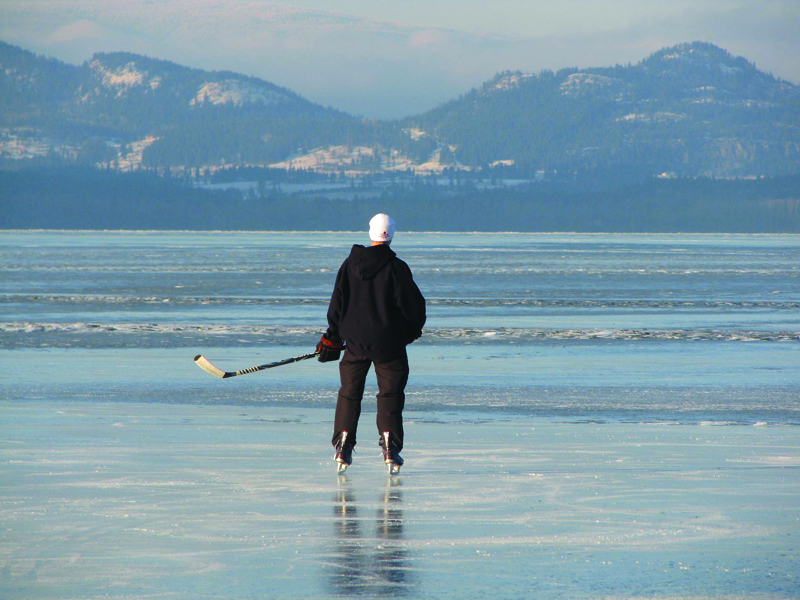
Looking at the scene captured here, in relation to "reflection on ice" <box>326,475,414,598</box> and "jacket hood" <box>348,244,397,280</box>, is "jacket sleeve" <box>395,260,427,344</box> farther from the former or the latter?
"reflection on ice" <box>326,475,414,598</box>

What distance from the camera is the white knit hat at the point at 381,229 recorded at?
7.32 meters

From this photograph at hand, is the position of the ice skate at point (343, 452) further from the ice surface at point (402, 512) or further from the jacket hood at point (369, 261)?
the jacket hood at point (369, 261)

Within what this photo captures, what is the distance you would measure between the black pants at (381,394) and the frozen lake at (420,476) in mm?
304

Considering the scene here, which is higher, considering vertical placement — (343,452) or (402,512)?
(343,452)

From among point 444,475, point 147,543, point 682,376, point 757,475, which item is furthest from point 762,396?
point 147,543

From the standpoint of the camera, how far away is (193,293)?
34156 mm

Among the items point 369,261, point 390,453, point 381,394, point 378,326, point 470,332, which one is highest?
point 369,261

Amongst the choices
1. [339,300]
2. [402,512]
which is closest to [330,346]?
[339,300]

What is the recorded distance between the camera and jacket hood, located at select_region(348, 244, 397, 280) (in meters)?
7.29

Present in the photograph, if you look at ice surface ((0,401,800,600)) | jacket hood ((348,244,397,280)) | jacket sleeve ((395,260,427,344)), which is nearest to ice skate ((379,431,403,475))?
ice surface ((0,401,800,600))

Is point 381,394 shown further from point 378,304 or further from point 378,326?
point 378,304

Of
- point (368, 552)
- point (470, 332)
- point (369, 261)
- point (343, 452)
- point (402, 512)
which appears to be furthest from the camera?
point (470, 332)

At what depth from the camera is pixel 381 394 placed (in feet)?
24.8

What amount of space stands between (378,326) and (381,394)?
1.66 ft
